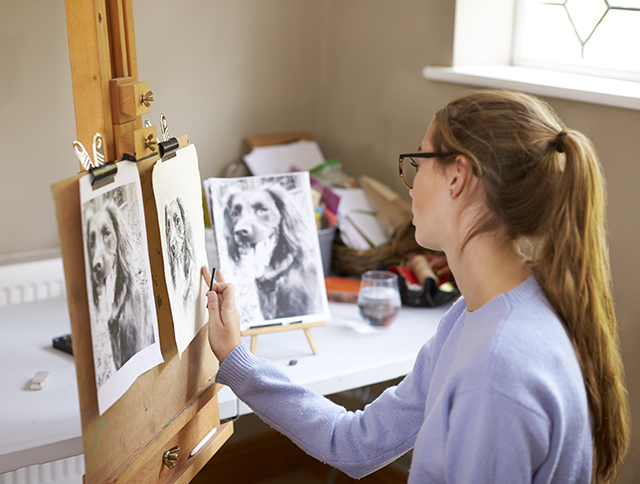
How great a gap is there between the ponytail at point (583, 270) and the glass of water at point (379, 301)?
2.18 ft

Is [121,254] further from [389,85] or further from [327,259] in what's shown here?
[389,85]

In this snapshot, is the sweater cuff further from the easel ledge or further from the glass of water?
the glass of water

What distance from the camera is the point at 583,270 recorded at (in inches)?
31.4

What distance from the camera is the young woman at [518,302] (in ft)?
2.32

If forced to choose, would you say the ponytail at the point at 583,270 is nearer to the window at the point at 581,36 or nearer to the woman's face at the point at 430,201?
the woman's face at the point at 430,201

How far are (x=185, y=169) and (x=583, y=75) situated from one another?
3.92 feet

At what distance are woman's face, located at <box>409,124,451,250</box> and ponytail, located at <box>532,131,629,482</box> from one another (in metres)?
0.14

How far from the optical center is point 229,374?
1019mm

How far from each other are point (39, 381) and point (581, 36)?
1594 mm

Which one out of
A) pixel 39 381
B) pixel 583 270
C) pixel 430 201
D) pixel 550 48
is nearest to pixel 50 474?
pixel 39 381

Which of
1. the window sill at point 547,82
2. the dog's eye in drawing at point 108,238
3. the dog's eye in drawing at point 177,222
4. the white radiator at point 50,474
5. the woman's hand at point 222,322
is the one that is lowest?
the white radiator at point 50,474

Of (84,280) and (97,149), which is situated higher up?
(97,149)

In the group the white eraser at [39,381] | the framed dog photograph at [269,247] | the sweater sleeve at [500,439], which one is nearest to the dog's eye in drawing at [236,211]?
the framed dog photograph at [269,247]

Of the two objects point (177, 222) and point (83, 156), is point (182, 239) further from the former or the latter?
point (83, 156)
